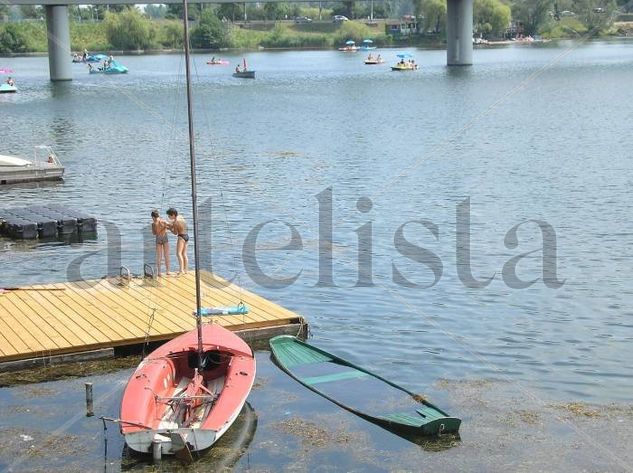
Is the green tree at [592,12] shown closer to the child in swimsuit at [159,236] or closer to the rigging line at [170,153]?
the rigging line at [170,153]

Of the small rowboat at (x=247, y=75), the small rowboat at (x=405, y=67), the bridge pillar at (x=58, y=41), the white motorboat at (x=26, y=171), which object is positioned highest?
the bridge pillar at (x=58, y=41)

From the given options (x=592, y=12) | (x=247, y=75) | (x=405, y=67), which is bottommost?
(x=247, y=75)

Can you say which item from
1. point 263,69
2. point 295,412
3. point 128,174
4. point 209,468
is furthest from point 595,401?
point 263,69

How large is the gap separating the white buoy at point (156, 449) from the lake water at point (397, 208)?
7926 mm

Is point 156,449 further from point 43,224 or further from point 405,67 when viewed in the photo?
point 405,67

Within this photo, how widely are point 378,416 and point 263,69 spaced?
167468 millimetres

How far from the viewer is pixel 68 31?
468ft

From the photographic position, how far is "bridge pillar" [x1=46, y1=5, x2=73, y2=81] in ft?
457

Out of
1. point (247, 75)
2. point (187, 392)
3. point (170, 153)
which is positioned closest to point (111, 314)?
point (187, 392)

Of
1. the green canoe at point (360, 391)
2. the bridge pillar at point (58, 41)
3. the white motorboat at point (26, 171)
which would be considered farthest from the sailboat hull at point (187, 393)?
the bridge pillar at point (58, 41)

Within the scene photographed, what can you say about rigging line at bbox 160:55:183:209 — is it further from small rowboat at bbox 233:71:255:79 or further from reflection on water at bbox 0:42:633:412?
small rowboat at bbox 233:71:255:79

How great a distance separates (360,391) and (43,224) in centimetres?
2328

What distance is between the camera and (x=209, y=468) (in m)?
20.4

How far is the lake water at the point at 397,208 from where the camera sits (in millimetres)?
29031
